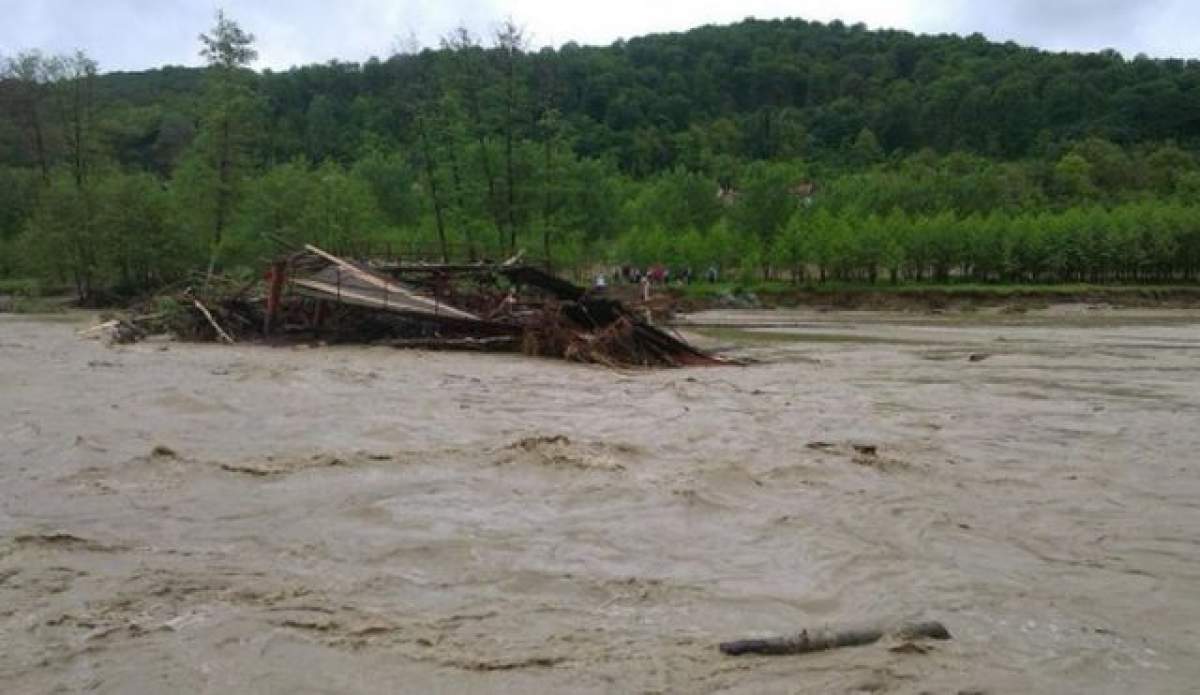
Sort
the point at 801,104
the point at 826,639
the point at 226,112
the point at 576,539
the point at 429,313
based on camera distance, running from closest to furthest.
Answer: the point at 826,639
the point at 576,539
the point at 429,313
the point at 226,112
the point at 801,104

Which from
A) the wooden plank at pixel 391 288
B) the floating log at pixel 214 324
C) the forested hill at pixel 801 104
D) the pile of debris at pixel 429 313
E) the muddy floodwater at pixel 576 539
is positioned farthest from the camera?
the forested hill at pixel 801 104

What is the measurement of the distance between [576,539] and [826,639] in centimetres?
266

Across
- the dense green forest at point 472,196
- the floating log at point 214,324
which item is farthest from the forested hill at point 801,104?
the floating log at point 214,324

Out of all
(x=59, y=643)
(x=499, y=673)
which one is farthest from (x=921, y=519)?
(x=59, y=643)

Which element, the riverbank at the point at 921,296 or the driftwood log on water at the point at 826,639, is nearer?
the driftwood log on water at the point at 826,639

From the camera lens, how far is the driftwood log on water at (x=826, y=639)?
539cm

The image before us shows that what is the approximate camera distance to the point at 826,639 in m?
5.52

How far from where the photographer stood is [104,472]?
31.8 ft

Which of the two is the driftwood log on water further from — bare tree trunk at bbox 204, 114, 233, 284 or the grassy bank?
the grassy bank

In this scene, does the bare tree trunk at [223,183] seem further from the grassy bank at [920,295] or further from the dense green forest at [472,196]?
the grassy bank at [920,295]

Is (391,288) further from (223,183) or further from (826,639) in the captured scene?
(223,183)

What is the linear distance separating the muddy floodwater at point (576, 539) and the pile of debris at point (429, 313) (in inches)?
302

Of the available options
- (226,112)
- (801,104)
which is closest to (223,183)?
(226,112)

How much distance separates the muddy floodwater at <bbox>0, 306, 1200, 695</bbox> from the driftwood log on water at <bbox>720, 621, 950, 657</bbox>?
99 mm
